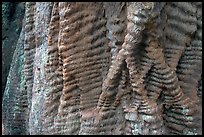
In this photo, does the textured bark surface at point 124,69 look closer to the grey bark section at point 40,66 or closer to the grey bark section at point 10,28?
the grey bark section at point 40,66

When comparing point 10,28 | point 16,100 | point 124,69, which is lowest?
point 16,100

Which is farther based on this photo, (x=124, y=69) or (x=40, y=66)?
(x=40, y=66)

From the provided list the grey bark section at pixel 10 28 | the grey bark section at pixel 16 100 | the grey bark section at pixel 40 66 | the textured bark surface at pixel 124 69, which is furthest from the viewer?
the grey bark section at pixel 10 28

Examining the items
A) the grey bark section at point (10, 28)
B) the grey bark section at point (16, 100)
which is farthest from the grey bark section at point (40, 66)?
the grey bark section at point (10, 28)

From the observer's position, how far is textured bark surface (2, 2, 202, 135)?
149 cm

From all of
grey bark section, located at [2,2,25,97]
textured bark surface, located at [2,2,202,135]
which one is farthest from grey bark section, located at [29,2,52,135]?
grey bark section, located at [2,2,25,97]

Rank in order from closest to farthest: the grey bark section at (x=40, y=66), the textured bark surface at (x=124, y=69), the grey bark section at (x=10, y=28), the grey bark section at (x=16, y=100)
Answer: the textured bark surface at (x=124, y=69) → the grey bark section at (x=40, y=66) → the grey bark section at (x=16, y=100) → the grey bark section at (x=10, y=28)

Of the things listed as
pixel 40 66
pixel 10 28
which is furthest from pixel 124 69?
pixel 10 28

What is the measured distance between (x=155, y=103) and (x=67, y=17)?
479 millimetres

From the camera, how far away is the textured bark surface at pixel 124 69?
1.49 m

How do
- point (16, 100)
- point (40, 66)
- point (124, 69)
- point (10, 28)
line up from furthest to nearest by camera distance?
point (10, 28), point (16, 100), point (40, 66), point (124, 69)

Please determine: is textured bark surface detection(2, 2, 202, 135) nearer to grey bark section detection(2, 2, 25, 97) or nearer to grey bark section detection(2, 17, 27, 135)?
grey bark section detection(2, 17, 27, 135)

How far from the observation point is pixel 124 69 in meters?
1.53

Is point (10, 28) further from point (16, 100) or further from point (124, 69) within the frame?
point (124, 69)
